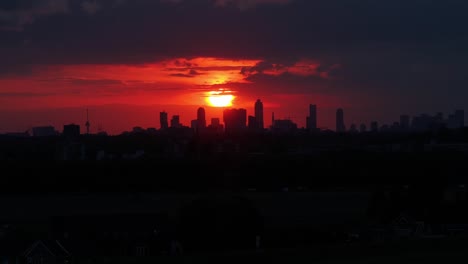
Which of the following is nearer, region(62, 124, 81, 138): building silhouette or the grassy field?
the grassy field

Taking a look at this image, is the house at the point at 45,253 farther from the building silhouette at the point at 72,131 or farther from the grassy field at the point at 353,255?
the building silhouette at the point at 72,131

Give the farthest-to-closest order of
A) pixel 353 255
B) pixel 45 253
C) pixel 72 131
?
pixel 72 131
pixel 45 253
pixel 353 255

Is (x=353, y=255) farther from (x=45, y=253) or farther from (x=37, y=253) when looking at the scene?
(x=37, y=253)

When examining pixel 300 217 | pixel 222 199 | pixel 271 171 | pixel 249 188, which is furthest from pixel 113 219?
pixel 271 171

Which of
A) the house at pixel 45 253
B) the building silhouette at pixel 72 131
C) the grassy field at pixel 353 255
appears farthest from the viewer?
the building silhouette at pixel 72 131

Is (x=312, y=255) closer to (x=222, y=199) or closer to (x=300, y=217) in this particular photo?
(x=222, y=199)

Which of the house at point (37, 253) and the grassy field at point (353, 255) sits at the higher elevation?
the grassy field at point (353, 255)

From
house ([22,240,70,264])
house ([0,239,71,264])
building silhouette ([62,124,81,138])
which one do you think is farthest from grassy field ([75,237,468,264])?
building silhouette ([62,124,81,138])

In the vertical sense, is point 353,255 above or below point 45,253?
above

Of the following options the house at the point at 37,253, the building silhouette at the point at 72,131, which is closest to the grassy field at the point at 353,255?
the house at the point at 37,253

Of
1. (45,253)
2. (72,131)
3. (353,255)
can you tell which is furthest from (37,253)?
(72,131)

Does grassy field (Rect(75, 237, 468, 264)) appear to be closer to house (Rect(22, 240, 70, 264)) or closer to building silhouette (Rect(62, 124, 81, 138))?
house (Rect(22, 240, 70, 264))
